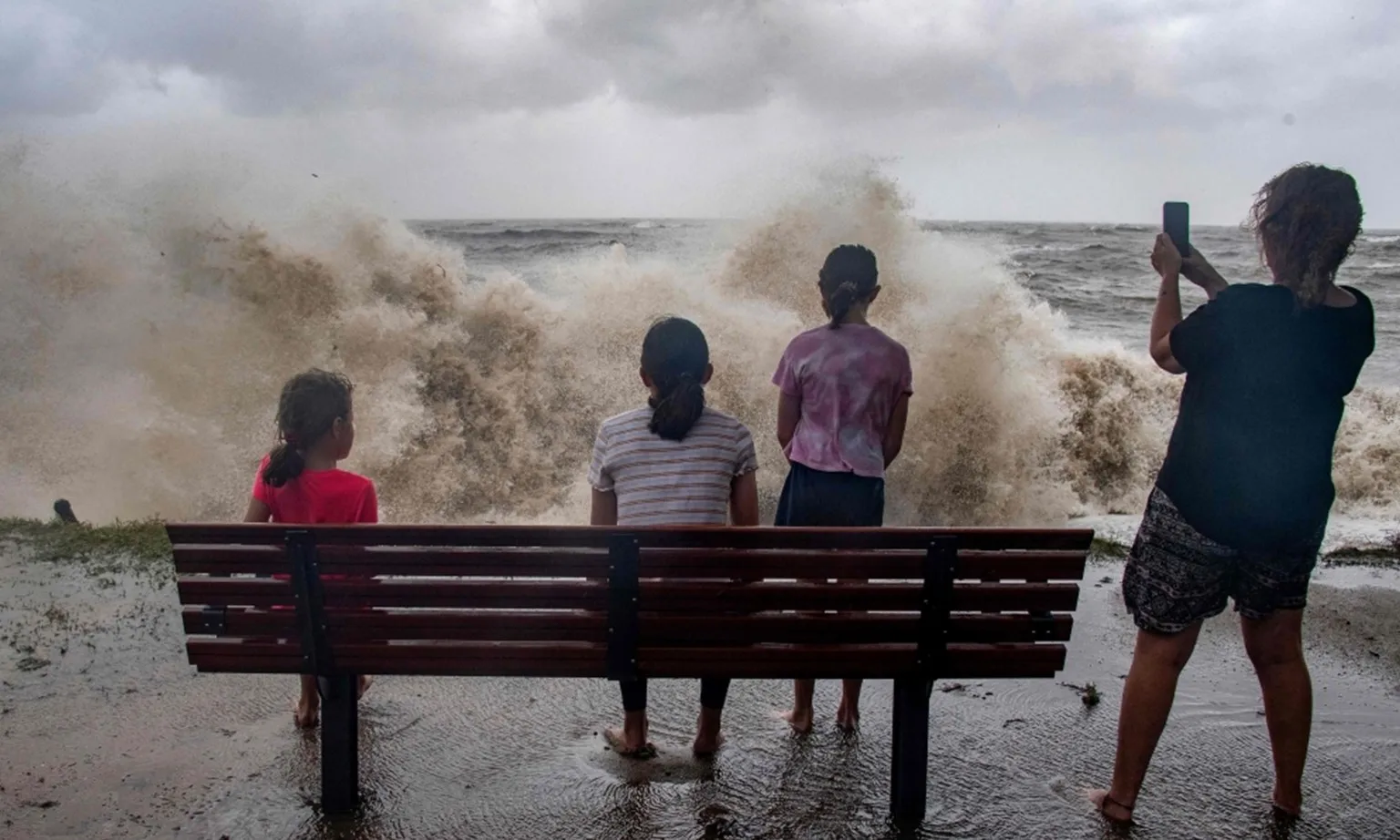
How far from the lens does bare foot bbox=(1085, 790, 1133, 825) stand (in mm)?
3043

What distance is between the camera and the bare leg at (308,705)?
366 cm

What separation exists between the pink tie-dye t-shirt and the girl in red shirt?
1.43m

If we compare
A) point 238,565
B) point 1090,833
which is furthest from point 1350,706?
point 238,565

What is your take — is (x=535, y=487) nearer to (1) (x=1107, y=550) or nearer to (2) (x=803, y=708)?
(1) (x=1107, y=550)

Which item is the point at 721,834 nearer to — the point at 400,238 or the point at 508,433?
the point at 508,433

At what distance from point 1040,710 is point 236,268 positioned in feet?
30.3

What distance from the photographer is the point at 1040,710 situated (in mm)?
3910

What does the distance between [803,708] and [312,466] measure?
188 centimetres

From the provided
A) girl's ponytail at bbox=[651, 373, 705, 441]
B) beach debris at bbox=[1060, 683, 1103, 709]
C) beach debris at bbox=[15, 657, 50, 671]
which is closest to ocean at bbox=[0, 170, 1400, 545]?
beach debris at bbox=[1060, 683, 1103, 709]

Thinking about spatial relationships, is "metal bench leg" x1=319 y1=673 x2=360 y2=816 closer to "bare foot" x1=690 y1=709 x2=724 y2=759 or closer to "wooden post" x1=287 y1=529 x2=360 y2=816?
"wooden post" x1=287 y1=529 x2=360 y2=816

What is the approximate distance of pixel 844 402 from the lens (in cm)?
336

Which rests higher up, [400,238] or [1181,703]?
[400,238]

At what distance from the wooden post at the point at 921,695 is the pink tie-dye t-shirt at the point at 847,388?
59cm

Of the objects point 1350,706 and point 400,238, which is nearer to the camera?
point 1350,706
